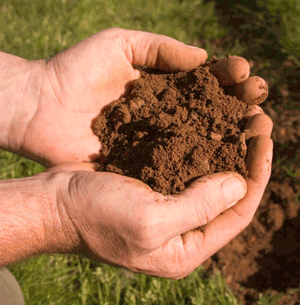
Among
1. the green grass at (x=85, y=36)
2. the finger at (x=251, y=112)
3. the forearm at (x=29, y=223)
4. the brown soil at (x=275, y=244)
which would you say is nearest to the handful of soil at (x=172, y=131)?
the finger at (x=251, y=112)

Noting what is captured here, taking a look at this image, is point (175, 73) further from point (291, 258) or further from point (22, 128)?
point (291, 258)

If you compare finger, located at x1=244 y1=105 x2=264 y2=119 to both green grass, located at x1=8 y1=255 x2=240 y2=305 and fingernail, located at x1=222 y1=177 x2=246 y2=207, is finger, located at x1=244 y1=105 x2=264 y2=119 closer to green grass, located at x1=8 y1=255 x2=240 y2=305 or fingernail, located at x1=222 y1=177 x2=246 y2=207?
fingernail, located at x1=222 y1=177 x2=246 y2=207

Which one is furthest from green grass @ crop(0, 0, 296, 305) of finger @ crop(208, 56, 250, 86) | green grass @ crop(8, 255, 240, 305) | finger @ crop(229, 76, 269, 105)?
finger @ crop(208, 56, 250, 86)

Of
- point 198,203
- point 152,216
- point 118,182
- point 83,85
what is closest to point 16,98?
point 83,85

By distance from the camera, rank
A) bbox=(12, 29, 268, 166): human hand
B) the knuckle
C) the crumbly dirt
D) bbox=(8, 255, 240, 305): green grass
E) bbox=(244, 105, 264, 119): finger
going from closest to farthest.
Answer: the knuckle
bbox=(244, 105, 264, 119): finger
bbox=(12, 29, 268, 166): human hand
bbox=(8, 255, 240, 305): green grass
the crumbly dirt

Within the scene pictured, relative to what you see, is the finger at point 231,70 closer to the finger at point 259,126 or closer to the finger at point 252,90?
the finger at point 252,90

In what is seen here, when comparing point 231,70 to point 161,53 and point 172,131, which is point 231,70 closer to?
point 161,53

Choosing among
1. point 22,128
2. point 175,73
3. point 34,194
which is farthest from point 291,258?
point 22,128
